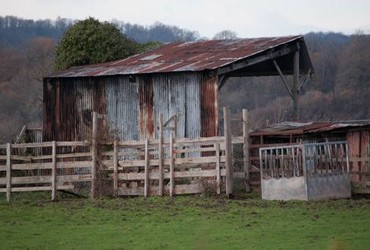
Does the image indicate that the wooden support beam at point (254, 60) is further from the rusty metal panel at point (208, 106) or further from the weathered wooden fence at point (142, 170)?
the weathered wooden fence at point (142, 170)

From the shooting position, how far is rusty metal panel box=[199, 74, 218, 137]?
101 feet

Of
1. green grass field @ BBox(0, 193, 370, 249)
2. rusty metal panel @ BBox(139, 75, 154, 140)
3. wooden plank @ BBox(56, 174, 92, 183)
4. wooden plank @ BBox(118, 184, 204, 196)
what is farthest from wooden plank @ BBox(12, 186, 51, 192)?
rusty metal panel @ BBox(139, 75, 154, 140)

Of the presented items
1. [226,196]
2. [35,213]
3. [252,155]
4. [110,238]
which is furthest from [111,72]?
[110,238]

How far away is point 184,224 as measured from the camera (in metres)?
18.3

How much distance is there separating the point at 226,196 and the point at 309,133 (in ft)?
14.0

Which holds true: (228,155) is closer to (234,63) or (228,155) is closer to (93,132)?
(93,132)

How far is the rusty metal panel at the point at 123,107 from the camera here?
3262 cm

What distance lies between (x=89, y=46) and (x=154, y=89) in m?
9.32

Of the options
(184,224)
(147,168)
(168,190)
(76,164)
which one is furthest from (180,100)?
(184,224)

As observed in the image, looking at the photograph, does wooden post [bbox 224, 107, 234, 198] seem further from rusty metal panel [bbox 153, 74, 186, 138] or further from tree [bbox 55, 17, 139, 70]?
tree [bbox 55, 17, 139, 70]

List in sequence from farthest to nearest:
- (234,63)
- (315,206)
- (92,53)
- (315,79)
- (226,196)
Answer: (315,79), (92,53), (234,63), (226,196), (315,206)

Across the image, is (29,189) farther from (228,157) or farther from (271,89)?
(271,89)

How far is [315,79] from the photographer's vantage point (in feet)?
282

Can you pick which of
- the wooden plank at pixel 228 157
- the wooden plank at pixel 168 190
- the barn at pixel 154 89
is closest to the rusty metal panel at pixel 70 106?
the barn at pixel 154 89
